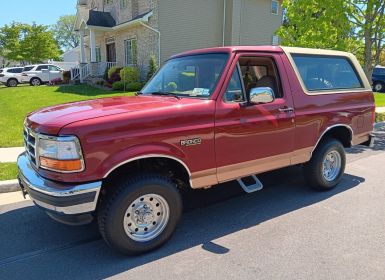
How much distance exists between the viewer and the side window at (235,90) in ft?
13.6

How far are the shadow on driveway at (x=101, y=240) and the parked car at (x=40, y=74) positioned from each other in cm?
2560

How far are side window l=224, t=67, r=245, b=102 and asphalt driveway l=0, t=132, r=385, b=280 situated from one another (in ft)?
4.95

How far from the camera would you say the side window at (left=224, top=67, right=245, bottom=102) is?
13.6 feet

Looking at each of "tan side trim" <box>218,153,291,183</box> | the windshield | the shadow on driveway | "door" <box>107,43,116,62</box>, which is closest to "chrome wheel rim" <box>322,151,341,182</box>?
the shadow on driveway

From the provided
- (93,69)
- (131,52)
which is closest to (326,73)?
(131,52)

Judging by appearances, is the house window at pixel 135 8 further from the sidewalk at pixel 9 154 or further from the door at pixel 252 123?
the door at pixel 252 123

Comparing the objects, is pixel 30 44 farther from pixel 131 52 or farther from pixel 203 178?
pixel 203 178

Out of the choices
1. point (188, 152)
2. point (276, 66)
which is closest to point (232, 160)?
point (188, 152)

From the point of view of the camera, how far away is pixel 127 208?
3.53m

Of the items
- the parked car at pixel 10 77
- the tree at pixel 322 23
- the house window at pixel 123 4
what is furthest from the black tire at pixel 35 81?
the tree at pixel 322 23

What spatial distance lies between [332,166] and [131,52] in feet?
61.1

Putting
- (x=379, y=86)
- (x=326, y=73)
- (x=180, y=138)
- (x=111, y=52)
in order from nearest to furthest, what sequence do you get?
(x=180, y=138)
(x=326, y=73)
(x=111, y=52)
(x=379, y=86)

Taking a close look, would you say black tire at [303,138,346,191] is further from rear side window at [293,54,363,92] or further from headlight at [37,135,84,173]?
headlight at [37,135,84,173]

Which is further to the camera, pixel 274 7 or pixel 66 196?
pixel 274 7
